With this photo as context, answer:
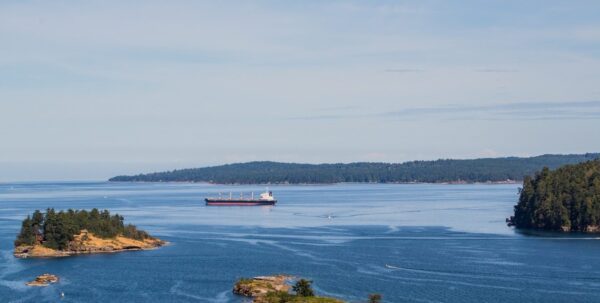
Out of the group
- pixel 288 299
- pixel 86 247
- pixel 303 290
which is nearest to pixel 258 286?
pixel 303 290

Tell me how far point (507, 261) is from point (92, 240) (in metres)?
46.1

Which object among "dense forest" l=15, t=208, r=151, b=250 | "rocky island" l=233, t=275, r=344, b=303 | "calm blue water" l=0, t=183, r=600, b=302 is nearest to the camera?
"rocky island" l=233, t=275, r=344, b=303

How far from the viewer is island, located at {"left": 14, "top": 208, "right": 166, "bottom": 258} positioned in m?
104

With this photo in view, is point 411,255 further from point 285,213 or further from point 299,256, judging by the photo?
point 285,213

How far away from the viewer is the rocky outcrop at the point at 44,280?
270ft

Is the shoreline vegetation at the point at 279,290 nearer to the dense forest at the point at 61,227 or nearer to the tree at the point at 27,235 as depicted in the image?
the dense forest at the point at 61,227

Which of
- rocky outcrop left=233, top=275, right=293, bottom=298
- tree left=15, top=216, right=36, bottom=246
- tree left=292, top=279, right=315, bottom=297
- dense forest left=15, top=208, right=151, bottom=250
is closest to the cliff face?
dense forest left=15, top=208, right=151, bottom=250

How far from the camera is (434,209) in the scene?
620ft

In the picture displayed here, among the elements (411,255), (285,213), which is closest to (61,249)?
(411,255)

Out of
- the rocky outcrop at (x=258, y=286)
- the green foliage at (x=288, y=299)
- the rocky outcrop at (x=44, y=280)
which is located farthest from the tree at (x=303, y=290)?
the rocky outcrop at (x=44, y=280)

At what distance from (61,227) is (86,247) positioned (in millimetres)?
3910

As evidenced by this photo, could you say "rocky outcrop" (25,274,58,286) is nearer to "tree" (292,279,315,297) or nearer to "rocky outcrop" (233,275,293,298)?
"rocky outcrop" (233,275,293,298)

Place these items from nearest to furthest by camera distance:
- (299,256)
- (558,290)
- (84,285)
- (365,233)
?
(558,290), (84,285), (299,256), (365,233)

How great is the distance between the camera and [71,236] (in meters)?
105
